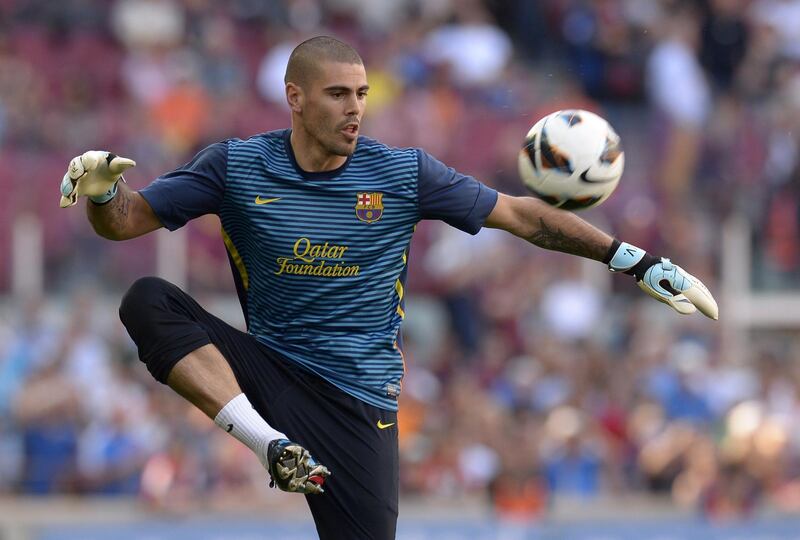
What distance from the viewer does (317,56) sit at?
24.9 feet

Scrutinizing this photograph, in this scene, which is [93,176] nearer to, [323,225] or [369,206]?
[323,225]

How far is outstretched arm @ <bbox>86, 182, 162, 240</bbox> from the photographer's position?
745 cm

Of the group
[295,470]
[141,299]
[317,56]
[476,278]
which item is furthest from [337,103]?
[476,278]

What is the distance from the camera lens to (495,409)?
14398mm

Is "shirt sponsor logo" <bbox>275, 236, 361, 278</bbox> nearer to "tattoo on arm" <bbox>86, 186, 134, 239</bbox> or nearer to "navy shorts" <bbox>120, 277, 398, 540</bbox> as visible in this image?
"navy shorts" <bbox>120, 277, 398, 540</bbox>

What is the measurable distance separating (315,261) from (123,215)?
0.92 m

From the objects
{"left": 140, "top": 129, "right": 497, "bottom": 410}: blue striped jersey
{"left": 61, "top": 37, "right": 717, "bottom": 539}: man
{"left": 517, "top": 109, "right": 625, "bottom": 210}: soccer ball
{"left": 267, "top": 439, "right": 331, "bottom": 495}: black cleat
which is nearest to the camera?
{"left": 267, "top": 439, "right": 331, "bottom": 495}: black cleat

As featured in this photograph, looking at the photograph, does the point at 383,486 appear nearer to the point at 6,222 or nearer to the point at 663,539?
the point at 663,539

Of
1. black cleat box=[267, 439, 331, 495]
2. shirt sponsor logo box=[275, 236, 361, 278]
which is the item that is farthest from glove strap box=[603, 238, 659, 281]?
black cleat box=[267, 439, 331, 495]

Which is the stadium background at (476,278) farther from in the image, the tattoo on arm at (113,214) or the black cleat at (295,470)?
A: the black cleat at (295,470)

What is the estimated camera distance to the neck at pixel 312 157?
7676 millimetres

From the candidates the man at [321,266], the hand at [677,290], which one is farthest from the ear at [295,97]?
the hand at [677,290]

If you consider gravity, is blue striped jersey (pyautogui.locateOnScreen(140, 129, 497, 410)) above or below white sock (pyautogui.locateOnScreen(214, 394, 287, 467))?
above

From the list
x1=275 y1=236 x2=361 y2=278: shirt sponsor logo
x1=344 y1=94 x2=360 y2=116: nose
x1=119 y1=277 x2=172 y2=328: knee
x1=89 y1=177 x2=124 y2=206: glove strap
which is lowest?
x1=119 y1=277 x2=172 y2=328: knee
